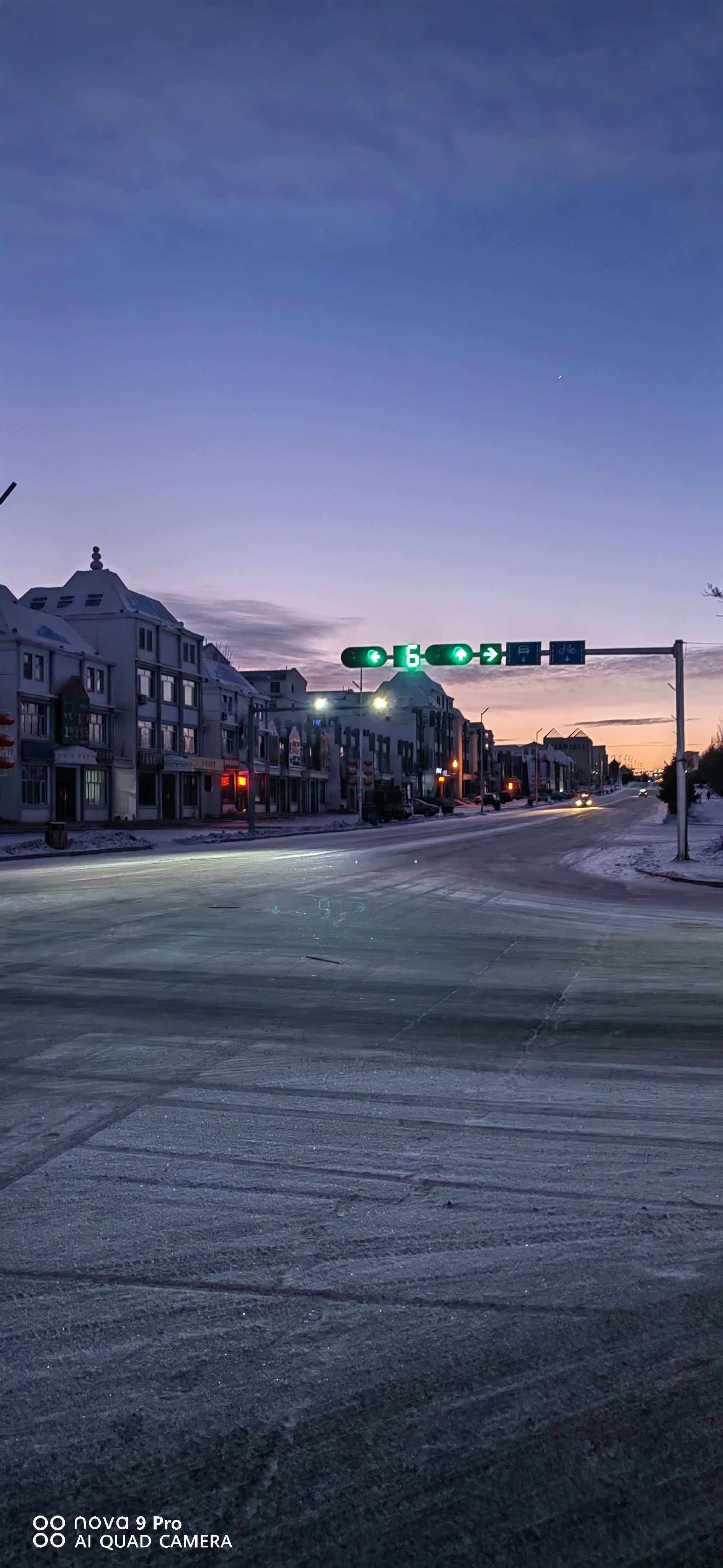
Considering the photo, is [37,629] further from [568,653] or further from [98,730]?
→ [568,653]

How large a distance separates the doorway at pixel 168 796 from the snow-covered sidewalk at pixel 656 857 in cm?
2827

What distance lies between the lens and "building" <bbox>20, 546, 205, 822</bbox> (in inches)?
2334

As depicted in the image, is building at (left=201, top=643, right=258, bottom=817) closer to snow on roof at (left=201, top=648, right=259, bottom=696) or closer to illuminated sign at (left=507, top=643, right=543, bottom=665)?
snow on roof at (left=201, top=648, right=259, bottom=696)

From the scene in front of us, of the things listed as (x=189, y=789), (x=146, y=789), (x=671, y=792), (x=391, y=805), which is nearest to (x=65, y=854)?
(x=146, y=789)

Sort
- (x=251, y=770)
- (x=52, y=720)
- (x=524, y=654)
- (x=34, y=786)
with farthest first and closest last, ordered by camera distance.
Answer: (x=52, y=720)
(x=34, y=786)
(x=251, y=770)
(x=524, y=654)

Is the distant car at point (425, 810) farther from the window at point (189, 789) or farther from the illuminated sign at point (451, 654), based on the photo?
the illuminated sign at point (451, 654)

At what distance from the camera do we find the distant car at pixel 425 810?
285ft

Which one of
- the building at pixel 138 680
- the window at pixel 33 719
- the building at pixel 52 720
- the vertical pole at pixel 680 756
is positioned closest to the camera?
the vertical pole at pixel 680 756

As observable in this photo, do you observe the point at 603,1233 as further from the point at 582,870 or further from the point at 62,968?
the point at 582,870

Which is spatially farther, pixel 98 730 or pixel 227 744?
pixel 227 744

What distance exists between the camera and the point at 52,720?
52.7 meters

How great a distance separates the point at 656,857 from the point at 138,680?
3725cm

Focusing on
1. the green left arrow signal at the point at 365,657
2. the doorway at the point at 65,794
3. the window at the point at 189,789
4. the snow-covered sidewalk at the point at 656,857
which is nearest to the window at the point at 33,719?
the doorway at the point at 65,794

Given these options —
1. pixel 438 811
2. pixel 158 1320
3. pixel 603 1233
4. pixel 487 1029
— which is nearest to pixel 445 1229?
pixel 603 1233
